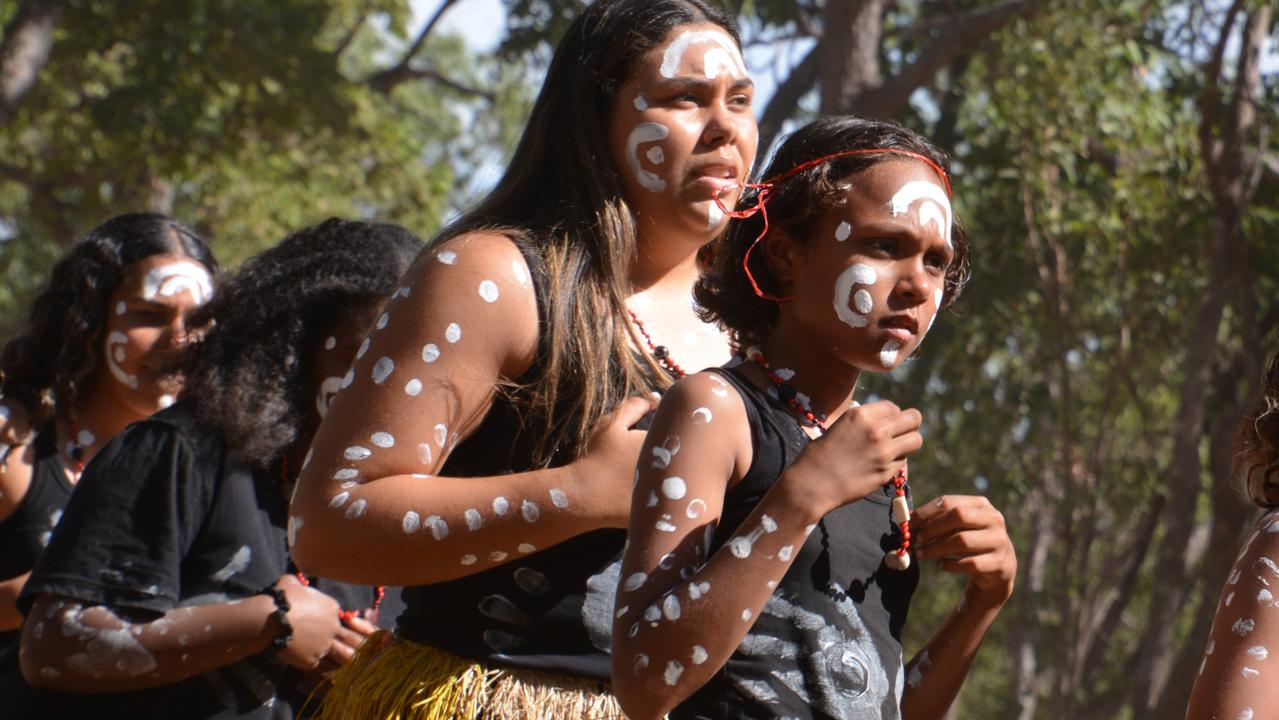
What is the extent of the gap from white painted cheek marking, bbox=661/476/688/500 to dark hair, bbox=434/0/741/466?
16.1 inches

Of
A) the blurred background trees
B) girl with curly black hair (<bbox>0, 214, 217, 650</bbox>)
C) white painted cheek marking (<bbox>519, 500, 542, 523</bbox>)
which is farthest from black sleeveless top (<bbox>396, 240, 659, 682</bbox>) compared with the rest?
the blurred background trees

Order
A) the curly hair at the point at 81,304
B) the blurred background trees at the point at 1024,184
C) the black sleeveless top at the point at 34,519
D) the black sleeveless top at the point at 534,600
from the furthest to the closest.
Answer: the blurred background trees at the point at 1024,184 → the curly hair at the point at 81,304 → the black sleeveless top at the point at 34,519 → the black sleeveless top at the point at 534,600

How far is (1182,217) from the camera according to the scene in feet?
26.5

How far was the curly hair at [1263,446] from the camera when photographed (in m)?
2.42

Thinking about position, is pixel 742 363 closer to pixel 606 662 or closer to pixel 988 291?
pixel 606 662

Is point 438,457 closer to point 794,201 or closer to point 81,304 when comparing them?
point 794,201

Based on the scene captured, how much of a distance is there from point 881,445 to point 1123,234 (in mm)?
6929

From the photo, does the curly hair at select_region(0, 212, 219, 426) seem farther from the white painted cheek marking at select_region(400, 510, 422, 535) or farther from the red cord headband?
the red cord headband

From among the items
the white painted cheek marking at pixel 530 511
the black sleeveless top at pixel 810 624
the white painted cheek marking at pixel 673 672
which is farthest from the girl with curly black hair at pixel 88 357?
the white painted cheek marking at pixel 673 672

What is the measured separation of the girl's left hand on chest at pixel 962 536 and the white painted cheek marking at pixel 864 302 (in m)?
0.27

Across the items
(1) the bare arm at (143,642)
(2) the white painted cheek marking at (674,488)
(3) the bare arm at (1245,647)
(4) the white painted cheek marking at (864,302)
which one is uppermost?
(4) the white painted cheek marking at (864,302)

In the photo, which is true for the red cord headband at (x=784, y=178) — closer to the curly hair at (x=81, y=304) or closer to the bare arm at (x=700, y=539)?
the bare arm at (x=700, y=539)

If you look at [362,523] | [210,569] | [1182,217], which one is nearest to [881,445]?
[362,523]

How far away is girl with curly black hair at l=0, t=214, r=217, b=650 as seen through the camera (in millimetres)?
3639
